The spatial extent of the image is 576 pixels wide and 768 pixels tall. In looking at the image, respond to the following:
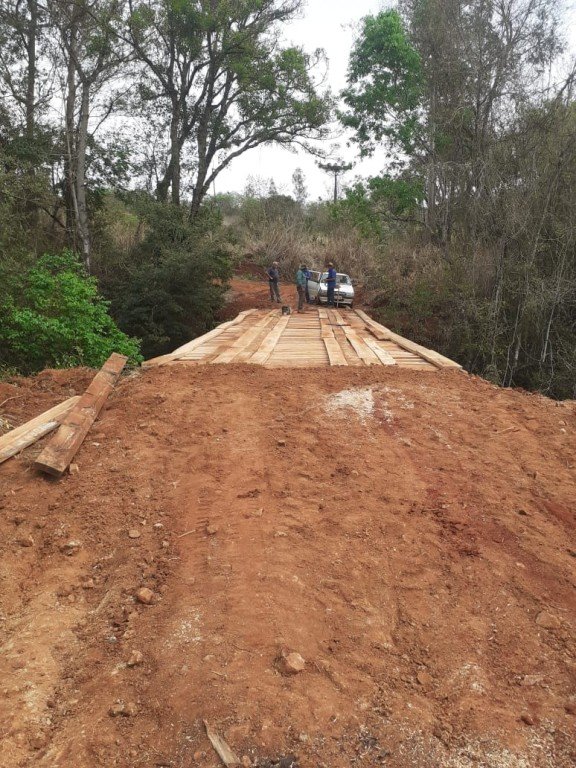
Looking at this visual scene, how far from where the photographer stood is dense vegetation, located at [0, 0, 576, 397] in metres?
14.4

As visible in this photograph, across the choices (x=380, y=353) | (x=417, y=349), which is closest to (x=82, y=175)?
(x=380, y=353)

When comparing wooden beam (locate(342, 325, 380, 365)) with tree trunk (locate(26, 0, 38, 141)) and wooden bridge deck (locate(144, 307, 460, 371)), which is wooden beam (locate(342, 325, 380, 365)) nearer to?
wooden bridge deck (locate(144, 307, 460, 371))

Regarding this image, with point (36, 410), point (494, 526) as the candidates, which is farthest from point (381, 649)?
point (36, 410)

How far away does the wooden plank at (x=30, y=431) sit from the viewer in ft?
15.3

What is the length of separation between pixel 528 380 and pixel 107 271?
14294 millimetres

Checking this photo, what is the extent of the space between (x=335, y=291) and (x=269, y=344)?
9349 mm

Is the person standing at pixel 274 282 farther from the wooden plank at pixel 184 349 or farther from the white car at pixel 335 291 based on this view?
the wooden plank at pixel 184 349

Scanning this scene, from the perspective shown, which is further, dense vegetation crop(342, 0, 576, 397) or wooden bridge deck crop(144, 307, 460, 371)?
dense vegetation crop(342, 0, 576, 397)

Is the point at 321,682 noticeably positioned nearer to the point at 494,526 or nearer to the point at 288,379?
the point at 494,526

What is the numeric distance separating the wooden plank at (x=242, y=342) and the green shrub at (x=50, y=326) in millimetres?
2679

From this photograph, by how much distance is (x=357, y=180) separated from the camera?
2391cm

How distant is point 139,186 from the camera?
69.8ft

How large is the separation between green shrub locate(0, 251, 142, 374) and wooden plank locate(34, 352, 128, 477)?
166 inches

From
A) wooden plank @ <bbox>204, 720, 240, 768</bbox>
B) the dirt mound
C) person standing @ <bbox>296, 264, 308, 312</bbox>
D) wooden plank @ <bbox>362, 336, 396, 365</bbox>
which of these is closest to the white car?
person standing @ <bbox>296, 264, 308, 312</bbox>
